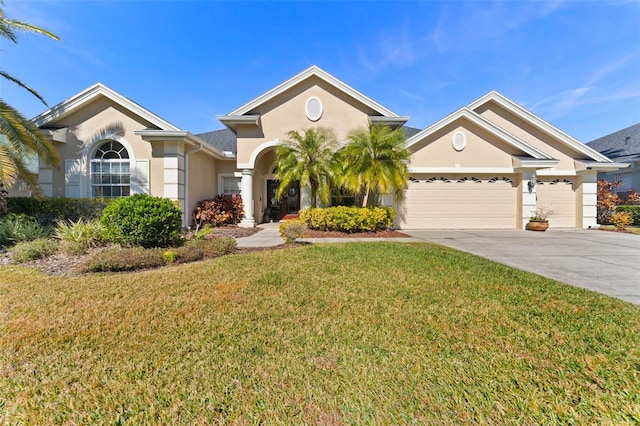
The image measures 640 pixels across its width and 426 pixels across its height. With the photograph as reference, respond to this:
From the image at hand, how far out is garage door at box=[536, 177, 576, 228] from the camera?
14.8 metres

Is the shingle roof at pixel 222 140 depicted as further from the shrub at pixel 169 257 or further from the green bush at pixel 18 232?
the shrub at pixel 169 257

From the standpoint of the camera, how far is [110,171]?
1206 centimetres

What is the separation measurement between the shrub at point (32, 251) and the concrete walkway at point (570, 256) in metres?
4.99

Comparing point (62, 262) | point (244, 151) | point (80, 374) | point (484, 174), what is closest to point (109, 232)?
point (62, 262)

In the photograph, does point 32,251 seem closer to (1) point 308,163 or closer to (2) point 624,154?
(1) point 308,163

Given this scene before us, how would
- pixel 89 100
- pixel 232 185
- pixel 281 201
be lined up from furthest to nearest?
pixel 281 201 < pixel 232 185 < pixel 89 100

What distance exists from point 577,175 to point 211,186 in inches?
772

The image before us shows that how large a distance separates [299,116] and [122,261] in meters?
10.3

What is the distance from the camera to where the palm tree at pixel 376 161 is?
37.5 feet

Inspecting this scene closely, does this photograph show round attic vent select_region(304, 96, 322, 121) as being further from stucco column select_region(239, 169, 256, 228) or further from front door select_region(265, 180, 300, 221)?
front door select_region(265, 180, 300, 221)

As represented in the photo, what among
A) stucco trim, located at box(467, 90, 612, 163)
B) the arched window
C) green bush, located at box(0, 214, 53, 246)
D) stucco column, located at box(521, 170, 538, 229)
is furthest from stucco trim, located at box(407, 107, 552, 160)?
green bush, located at box(0, 214, 53, 246)

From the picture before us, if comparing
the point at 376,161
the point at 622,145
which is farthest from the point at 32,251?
the point at 622,145

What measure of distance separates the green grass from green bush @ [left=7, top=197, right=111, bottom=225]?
6.97 m

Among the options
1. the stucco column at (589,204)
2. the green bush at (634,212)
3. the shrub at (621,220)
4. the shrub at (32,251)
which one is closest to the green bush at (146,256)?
the shrub at (32,251)
